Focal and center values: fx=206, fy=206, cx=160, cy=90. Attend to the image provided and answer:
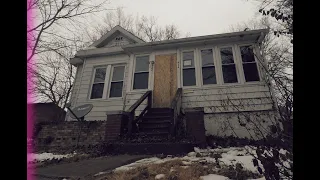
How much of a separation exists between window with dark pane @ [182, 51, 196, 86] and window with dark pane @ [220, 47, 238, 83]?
1213 mm

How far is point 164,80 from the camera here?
8688mm

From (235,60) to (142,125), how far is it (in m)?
4.66

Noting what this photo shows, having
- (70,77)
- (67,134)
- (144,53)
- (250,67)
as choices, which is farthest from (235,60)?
(70,77)

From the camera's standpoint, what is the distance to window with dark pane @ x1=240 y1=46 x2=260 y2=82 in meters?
8.06

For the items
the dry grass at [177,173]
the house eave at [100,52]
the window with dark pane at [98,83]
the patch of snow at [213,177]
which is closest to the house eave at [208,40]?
the house eave at [100,52]

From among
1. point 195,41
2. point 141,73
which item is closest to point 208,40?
point 195,41

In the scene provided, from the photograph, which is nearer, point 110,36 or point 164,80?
point 164,80

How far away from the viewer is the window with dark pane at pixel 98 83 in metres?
9.48

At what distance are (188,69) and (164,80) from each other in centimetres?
112

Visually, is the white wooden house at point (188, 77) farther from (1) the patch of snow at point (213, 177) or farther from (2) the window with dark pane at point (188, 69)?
(1) the patch of snow at point (213, 177)

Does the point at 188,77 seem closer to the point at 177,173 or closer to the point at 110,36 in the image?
the point at 110,36

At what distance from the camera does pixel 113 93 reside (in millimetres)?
9328

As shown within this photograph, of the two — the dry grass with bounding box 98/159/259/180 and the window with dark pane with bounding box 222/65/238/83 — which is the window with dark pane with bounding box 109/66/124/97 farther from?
the dry grass with bounding box 98/159/259/180
